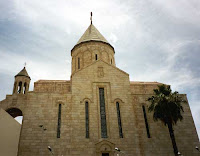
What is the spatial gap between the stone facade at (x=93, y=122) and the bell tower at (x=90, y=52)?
4042 mm

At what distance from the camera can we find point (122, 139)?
17.8 m

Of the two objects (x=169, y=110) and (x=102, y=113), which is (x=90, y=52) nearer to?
(x=102, y=113)

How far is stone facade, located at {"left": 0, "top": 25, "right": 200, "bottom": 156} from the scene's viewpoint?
56.1 ft

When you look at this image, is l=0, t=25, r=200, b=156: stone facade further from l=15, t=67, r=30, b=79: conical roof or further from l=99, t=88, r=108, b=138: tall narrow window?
l=15, t=67, r=30, b=79: conical roof

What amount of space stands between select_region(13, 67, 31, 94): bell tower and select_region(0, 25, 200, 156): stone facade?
12 cm

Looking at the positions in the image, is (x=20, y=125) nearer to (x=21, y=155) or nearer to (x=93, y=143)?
(x=21, y=155)

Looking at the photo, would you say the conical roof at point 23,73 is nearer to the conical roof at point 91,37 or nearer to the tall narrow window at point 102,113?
the conical roof at point 91,37

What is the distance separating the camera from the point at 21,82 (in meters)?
22.0

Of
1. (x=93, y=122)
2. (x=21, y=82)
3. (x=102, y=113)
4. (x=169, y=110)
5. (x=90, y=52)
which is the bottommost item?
(x=93, y=122)

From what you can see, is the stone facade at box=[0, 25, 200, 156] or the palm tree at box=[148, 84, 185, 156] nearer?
the palm tree at box=[148, 84, 185, 156]

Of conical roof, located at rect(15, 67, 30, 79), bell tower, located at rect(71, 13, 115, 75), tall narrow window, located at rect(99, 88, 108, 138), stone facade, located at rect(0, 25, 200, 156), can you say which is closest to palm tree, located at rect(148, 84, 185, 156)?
stone facade, located at rect(0, 25, 200, 156)

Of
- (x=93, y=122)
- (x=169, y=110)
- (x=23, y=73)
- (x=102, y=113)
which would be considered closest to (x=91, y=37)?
(x=23, y=73)

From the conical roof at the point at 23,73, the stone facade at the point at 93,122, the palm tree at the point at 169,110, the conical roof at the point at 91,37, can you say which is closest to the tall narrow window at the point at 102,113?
the stone facade at the point at 93,122

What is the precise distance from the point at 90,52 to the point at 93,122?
37.3 feet
